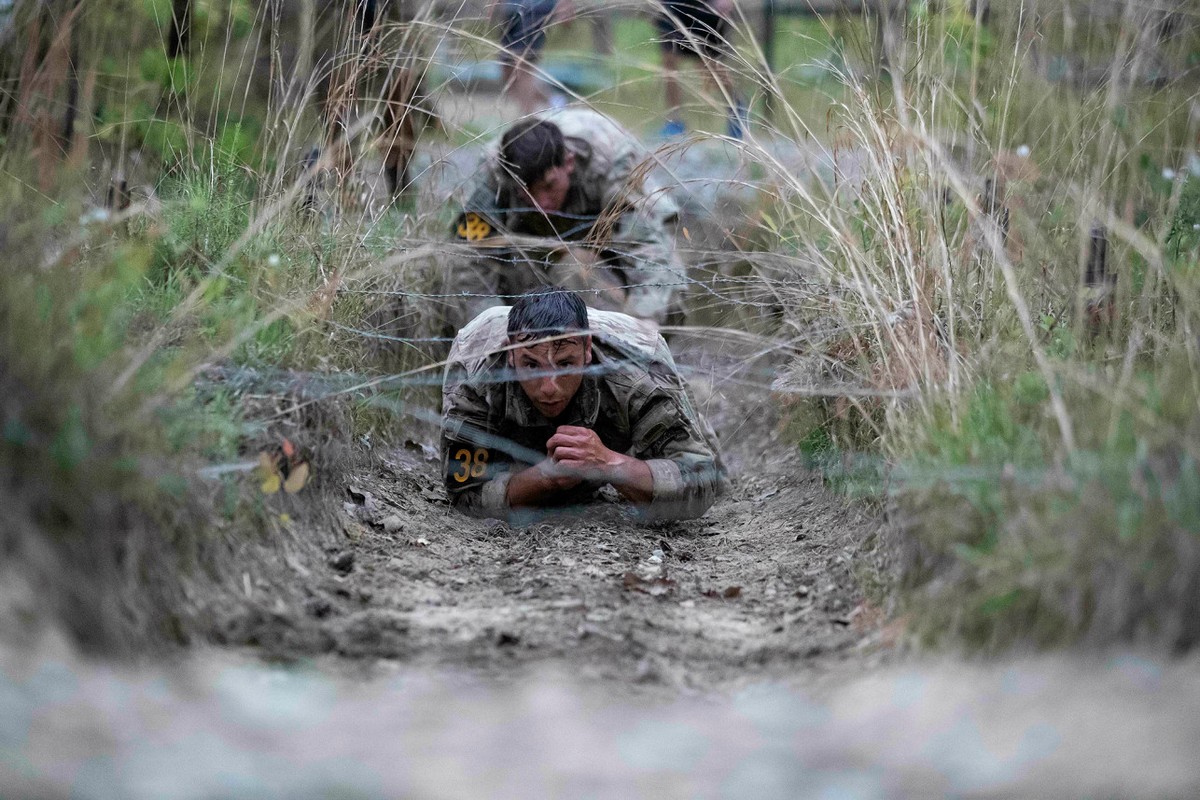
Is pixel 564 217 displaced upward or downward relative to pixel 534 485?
upward

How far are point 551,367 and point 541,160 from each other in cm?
175

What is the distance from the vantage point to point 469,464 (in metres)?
3.74

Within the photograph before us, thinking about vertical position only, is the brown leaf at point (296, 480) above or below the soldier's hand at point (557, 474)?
above

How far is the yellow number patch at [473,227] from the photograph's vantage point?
4.77 m

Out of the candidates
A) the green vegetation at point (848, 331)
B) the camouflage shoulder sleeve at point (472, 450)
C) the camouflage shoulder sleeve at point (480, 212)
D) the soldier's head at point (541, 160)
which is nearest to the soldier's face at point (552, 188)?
the soldier's head at point (541, 160)

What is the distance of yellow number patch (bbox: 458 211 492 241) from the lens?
4766 millimetres

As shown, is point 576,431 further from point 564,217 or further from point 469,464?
point 564,217

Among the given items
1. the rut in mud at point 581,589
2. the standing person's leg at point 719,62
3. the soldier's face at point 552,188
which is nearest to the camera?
the rut in mud at point 581,589

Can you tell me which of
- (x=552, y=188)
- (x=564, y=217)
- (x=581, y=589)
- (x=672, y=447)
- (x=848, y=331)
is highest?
(x=552, y=188)

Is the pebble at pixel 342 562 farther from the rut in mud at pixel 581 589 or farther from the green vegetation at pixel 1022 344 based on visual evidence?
the green vegetation at pixel 1022 344

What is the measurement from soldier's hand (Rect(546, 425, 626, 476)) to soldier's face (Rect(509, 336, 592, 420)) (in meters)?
0.10

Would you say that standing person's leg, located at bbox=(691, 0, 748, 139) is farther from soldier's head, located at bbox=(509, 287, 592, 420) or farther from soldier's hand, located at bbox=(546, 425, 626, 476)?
soldier's hand, located at bbox=(546, 425, 626, 476)

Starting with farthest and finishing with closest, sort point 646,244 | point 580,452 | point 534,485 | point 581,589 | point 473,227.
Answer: point 646,244
point 473,227
point 534,485
point 580,452
point 581,589

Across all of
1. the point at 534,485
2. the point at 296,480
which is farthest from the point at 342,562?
the point at 534,485
